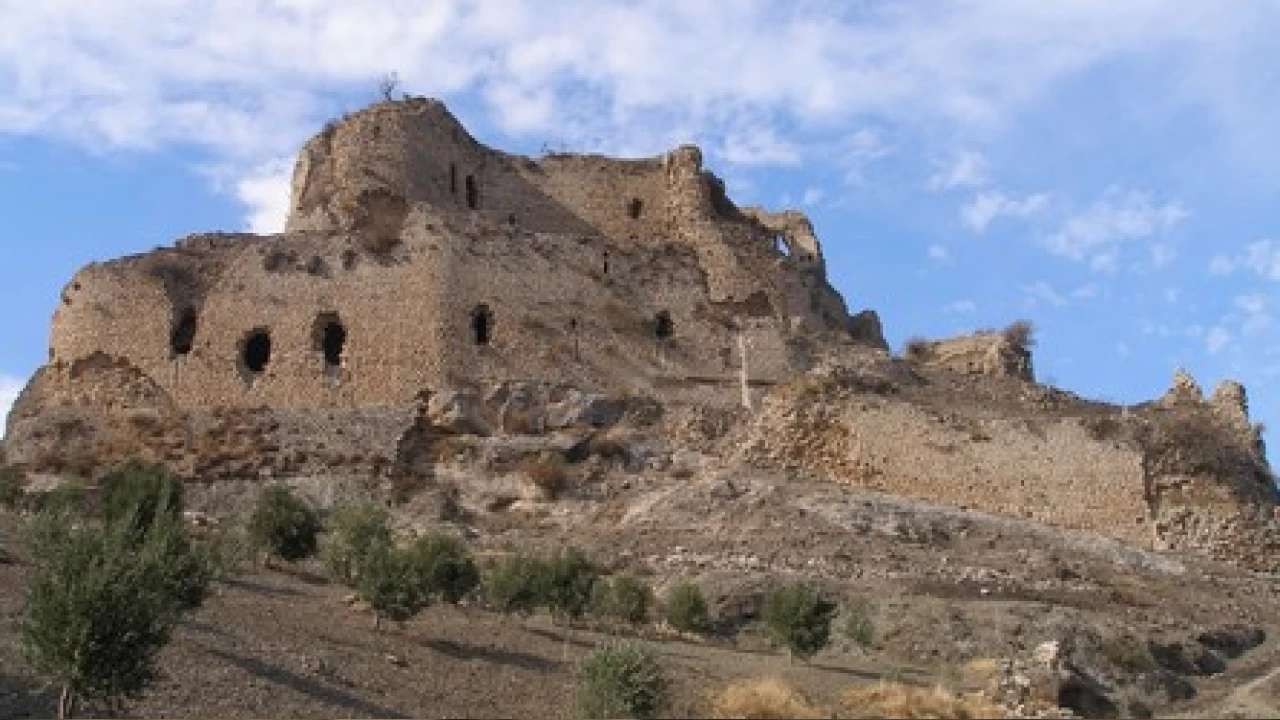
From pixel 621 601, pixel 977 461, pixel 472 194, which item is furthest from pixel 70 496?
pixel 472 194

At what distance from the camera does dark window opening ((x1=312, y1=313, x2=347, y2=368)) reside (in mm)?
36625

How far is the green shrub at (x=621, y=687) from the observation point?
16703mm

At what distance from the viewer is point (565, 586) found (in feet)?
77.5

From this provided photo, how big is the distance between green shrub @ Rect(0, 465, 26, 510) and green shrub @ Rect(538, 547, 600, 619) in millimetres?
9565

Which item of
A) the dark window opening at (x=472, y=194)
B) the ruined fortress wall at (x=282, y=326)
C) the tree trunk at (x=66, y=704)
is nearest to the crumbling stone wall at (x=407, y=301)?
the ruined fortress wall at (x=282, y=326)

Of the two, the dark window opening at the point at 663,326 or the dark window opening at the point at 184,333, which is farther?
the dark window opening at the point at 663,326

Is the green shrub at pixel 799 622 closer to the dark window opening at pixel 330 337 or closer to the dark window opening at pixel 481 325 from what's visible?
the dark window opening at pixel 481 325

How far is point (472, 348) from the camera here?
36781mm

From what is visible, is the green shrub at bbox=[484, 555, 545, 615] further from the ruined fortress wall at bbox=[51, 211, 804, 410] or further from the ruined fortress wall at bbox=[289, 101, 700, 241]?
the ruined fortress wall at bbox=[289, 101, 700, 241]

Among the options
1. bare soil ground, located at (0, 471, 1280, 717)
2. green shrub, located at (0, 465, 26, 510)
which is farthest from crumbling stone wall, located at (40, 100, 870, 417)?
bare soil ground, located at (0, 471, 1280, 717)

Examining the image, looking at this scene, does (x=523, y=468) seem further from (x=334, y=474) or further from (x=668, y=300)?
(x=668, y=300)

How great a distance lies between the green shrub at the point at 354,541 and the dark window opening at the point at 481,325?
45.3 ft

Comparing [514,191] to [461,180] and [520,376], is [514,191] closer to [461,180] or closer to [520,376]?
[461,180]

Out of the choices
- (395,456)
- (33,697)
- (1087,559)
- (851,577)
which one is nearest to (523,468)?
(395,456)
